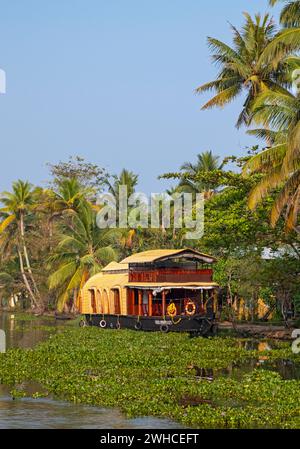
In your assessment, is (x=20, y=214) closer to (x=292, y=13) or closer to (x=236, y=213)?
(x=236, y=213)

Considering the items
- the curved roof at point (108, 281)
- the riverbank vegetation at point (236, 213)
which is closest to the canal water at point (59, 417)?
the riverbank vegetation at point (236, 213)

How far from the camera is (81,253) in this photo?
47.4 m

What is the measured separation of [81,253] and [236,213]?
53.4ft

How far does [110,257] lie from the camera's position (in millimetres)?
46062

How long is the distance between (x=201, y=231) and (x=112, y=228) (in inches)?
Answer: 488

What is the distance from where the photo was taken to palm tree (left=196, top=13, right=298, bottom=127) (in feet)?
122

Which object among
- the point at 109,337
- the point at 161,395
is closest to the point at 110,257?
the point at 109,337

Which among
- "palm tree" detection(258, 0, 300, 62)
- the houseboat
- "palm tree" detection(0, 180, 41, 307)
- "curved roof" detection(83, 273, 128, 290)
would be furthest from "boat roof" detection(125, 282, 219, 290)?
"palm tree" detection(0, 180, 41, 307)

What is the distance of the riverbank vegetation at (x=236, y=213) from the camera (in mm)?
24109

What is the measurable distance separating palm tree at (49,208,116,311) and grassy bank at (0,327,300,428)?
1737 cm

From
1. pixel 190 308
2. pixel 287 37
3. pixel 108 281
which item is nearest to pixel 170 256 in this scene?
pixel 190 308

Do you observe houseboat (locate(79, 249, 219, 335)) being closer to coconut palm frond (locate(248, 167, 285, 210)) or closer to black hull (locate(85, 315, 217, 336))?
black hull (locate(85, 315, 217, 336))

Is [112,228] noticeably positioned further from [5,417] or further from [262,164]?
[5,417]
